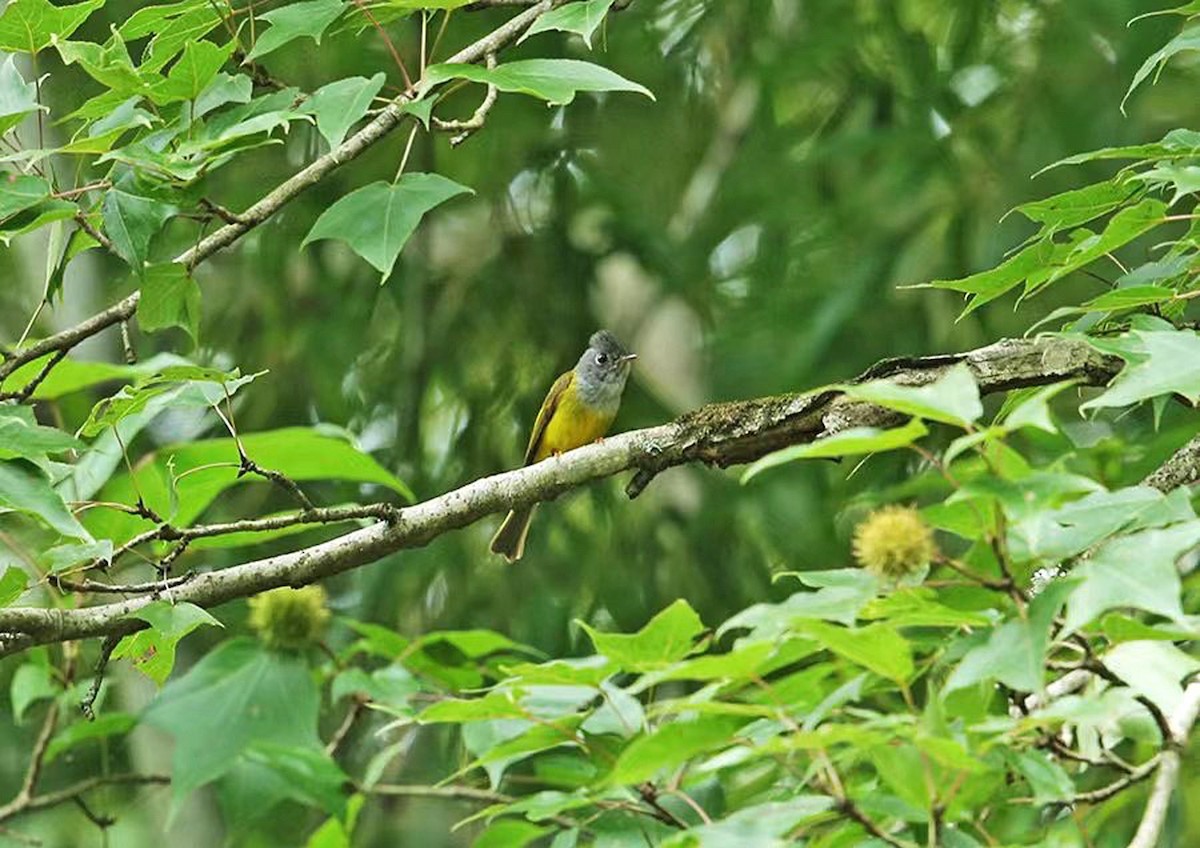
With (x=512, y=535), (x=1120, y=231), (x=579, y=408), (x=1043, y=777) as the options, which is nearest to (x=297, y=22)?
(x=1120, y=231)

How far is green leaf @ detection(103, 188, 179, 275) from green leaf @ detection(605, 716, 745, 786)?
1.15 meters

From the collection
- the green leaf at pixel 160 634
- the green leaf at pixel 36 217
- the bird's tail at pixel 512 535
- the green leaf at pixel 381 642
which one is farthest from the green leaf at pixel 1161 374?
the bird's tail at pixel 512 535

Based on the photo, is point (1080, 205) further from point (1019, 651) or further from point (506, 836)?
point (506, 836)

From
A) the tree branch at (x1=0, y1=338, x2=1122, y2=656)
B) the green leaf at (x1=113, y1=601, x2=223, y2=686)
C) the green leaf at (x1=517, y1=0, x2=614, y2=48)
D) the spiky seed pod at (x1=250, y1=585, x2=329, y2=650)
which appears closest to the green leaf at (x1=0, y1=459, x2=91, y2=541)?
the green leaf at (x1=113, y1=601, x2=223, y2=686)

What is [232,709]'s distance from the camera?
3.82 meters

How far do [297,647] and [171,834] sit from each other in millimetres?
1309

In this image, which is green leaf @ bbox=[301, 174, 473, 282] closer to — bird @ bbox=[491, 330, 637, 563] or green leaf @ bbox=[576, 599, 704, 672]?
green leaf @ bbox=[576, 599, 704, 672]

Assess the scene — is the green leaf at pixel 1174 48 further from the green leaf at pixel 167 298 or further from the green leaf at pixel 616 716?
the green leaf at pixel 167 298

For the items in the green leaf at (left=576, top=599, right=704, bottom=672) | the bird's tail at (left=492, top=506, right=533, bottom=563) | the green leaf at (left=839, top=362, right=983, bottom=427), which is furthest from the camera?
the bird's tail at (left=492, top=506, right=533, bottom=563)

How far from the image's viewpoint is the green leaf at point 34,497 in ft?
7.76

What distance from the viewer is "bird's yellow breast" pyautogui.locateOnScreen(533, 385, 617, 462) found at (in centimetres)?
500

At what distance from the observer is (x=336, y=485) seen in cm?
591

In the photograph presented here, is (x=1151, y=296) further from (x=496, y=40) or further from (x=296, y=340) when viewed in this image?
(x=296, y=340)

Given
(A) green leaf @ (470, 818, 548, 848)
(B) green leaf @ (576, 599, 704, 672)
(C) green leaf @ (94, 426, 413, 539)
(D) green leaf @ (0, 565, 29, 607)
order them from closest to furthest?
(B) green leaf @ (576, 599, 704, 672)
(D) green leaf @ (0, 565, 29, 607)
(A) green leaf @ (470, 818, 548, 848)
(C) green leaf @ (94, 426, 413, 539)
